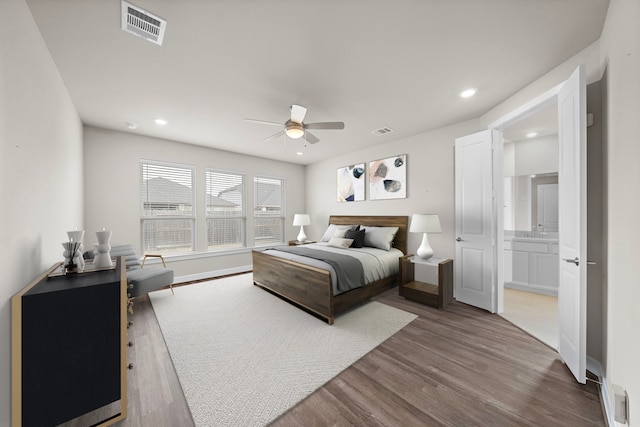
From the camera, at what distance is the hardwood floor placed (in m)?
1.49

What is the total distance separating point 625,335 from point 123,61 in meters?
4.13

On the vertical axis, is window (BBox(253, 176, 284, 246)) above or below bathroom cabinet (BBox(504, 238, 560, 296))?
above

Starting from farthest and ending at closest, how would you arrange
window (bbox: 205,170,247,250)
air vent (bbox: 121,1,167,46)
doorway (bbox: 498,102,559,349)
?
window (bbox: 205,170,247,250) < doorway (bbox: 498,102,559,349) < air vent (bbox: 121,1,167,46)

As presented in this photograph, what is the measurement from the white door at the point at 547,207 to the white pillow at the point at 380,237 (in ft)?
8.63

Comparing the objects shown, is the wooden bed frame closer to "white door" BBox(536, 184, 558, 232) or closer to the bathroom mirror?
the bathroom mirror

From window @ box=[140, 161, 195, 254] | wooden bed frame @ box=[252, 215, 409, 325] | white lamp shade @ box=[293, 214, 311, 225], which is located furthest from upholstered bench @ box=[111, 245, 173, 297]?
white lamp shade @ box=[293, 214, 311, 225]

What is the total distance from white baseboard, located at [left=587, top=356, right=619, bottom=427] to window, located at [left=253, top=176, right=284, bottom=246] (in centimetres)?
536

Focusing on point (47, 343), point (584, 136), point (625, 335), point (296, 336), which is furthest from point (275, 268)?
point (584, 136)

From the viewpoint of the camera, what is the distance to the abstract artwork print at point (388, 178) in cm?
437

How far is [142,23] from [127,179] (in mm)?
3207

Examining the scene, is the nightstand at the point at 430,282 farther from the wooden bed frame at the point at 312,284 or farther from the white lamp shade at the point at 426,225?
the white lamp shade at the point at 426,225

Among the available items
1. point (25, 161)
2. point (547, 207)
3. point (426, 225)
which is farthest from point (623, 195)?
point (25, 161)

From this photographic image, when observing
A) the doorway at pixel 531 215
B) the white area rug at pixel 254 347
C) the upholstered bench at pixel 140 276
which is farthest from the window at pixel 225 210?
the doorway at pixel 531 215

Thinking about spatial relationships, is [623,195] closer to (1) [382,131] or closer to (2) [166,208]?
(1) [382,131]
